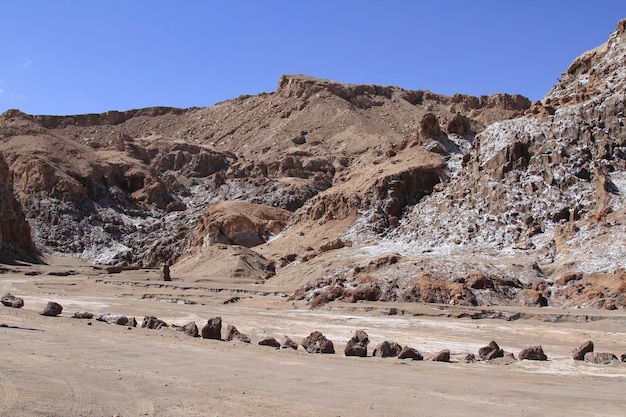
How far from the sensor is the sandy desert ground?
938 centimetres

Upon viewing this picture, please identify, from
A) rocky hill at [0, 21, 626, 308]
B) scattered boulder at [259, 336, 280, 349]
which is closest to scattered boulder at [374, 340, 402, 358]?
scattered boulder at [259, 336, 280, 349]

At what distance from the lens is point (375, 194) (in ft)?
159

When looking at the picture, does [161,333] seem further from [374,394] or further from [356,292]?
[356,292]

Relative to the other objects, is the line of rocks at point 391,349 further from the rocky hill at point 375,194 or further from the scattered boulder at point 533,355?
the rocky hill at point 375,194

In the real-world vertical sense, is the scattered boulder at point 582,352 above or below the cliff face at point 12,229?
below

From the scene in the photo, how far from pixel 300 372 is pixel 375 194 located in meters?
36.6

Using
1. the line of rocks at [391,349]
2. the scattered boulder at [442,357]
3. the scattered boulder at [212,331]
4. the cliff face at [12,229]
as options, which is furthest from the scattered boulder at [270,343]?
the cliff face at [12,229]

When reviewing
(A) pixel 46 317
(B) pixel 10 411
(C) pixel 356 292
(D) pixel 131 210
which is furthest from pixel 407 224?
(D) pixel 131 210

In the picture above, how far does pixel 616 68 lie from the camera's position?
4069 centimetres

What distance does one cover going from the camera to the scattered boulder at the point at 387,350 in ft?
50.2

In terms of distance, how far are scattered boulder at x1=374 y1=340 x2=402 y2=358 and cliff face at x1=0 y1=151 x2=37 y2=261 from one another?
160ft

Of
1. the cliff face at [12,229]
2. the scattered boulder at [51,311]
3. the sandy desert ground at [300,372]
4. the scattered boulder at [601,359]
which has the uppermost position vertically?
the cliff face at [12,229]

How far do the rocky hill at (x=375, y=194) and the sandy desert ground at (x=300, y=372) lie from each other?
5977 mm

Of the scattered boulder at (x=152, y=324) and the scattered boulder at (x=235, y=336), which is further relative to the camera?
the scattered boulder at (x=152, y=324)
